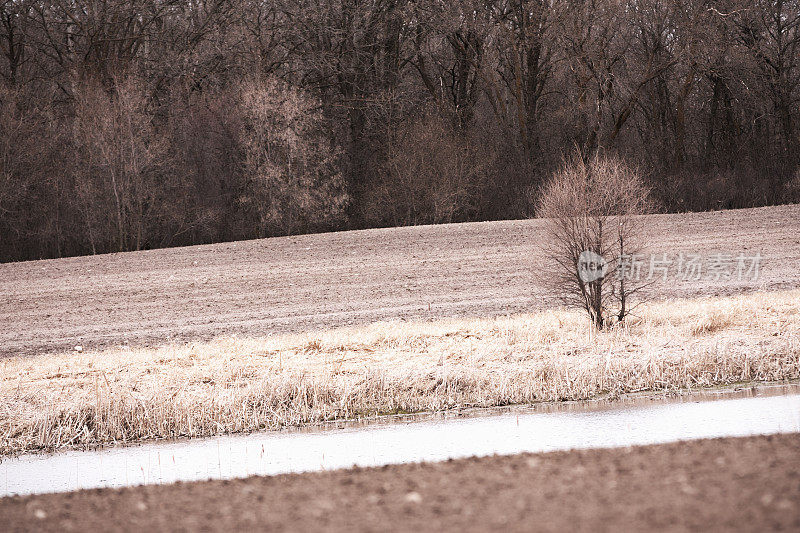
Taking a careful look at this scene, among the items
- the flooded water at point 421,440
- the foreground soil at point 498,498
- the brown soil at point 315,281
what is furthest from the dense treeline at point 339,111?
the foreground soil at point 498,498

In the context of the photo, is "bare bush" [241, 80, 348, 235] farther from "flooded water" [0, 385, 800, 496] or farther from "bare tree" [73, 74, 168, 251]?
"flooded water" [0, 385, 800, 496]

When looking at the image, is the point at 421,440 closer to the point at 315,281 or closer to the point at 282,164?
the point at 315,281

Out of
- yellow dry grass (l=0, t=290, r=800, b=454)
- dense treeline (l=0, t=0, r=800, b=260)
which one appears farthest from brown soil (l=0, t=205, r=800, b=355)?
dense treeline (l=0, t=0, r=800, b=260)

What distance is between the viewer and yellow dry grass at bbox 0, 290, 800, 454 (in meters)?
11.6

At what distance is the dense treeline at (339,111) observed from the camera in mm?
30484

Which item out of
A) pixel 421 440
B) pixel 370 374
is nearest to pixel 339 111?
pixel 370 374

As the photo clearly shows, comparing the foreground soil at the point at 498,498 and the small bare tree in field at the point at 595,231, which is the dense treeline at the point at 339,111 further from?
the foreground soil at the point at 498,498

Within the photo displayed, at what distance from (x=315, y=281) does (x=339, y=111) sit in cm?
1544

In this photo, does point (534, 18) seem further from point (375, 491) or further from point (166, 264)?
point (375, 491)

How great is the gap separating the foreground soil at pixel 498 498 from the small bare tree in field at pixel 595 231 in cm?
736

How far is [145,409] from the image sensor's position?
11.6 metres

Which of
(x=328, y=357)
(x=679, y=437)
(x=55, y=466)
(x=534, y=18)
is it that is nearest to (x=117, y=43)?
(x=534, y=18)

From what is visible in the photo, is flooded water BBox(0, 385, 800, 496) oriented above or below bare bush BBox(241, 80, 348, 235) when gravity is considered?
below

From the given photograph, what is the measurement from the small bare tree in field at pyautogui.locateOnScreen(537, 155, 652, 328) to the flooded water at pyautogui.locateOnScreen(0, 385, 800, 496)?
10.1 ft
